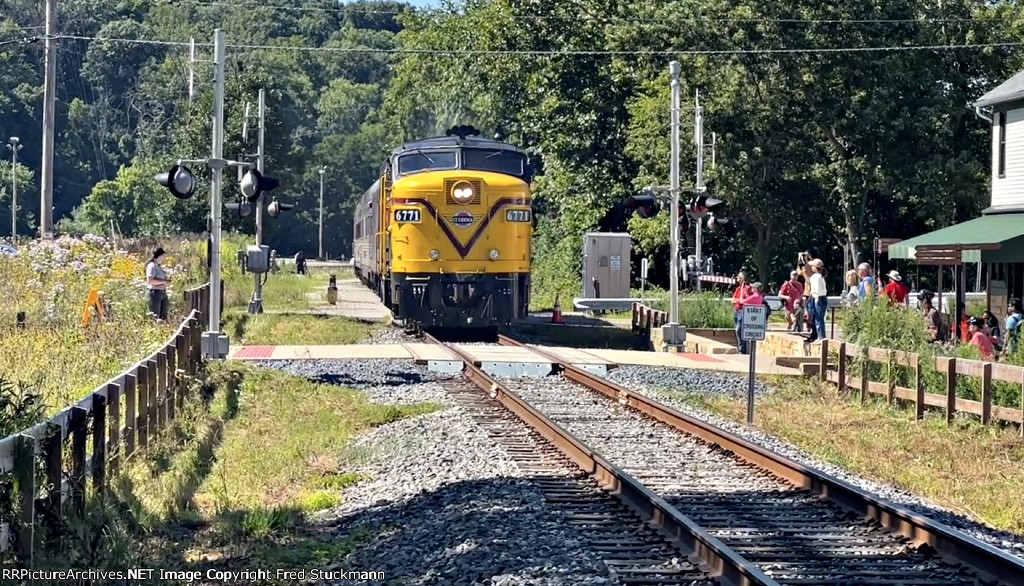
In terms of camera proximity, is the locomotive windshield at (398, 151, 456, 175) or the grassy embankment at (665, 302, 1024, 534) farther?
the locomotive windshield at (398, 151, 456, 175)

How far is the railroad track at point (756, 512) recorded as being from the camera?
8.37 metres

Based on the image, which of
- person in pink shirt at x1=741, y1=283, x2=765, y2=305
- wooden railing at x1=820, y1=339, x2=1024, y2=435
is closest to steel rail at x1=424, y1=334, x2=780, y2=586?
wooden railing at x1=820, y1=339, x2=1024, y2=435

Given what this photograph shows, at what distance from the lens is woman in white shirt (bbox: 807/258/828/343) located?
81.1ft

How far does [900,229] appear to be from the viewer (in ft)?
160

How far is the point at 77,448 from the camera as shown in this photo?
9.47 metres

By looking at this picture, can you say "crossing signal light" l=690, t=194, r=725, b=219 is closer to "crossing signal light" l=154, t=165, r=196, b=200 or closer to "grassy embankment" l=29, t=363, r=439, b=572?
"grassy embankment" l=29, t=363, r=439, b=572

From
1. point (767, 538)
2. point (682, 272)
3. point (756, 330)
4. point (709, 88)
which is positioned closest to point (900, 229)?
point (709, 88)

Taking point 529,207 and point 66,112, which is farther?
point 66,112

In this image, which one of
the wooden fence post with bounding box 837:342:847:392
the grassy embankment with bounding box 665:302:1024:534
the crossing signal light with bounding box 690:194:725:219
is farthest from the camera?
the crossing signal light with bounding box 690:194:725:219

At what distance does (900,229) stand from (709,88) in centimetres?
855

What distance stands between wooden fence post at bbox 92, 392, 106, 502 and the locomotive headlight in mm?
15654

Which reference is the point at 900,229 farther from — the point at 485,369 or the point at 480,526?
the point at 480,526

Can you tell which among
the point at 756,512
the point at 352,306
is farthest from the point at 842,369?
the point at 352,306

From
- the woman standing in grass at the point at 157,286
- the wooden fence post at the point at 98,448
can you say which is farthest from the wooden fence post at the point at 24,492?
the woman standing in grass at the point at 157,286
